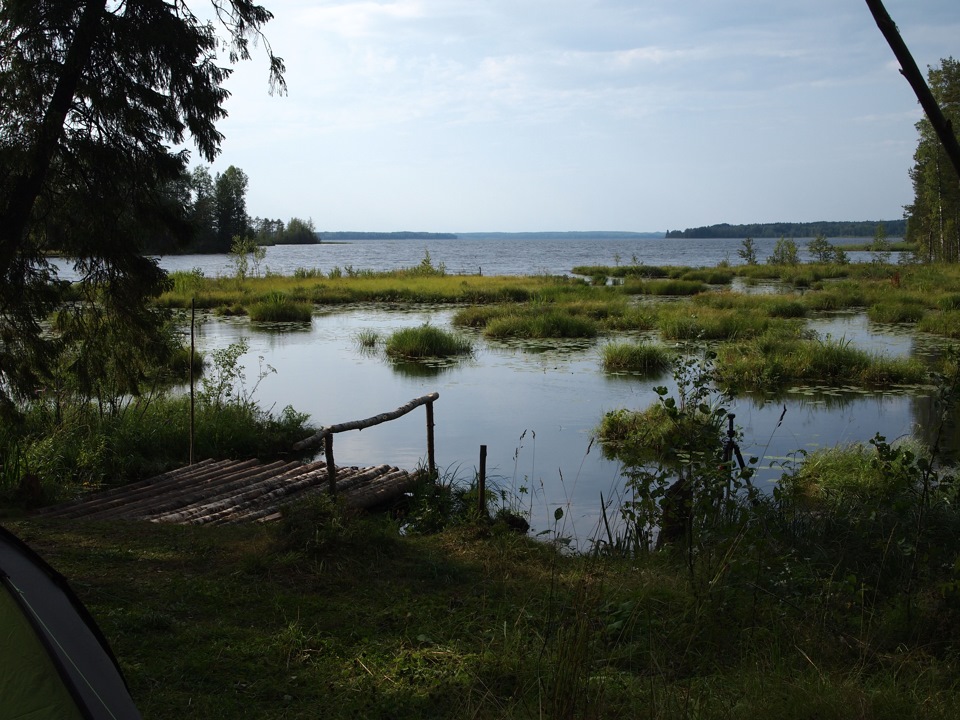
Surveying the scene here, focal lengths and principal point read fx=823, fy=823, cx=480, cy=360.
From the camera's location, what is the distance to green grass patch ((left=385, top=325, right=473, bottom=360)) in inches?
776

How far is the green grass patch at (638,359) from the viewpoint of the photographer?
17.5 metres

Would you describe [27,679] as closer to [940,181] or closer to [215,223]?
[940,181]

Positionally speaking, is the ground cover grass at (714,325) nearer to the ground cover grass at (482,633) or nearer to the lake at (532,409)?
the lake at (532,409)

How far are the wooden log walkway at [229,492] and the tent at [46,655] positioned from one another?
11.1 feet

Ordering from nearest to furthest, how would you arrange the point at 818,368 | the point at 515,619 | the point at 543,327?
the point at 515,619
the point at 818,368
the point at 543,327

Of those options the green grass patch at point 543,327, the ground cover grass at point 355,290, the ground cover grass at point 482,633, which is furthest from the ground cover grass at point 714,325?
the ground cover grass at point 482,633

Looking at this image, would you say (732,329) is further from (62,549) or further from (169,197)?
(62,549)

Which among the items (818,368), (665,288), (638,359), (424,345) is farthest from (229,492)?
(665,288)

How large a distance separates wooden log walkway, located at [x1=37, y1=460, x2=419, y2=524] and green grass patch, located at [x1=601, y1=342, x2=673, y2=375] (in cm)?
925

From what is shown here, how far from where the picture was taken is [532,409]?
1393 cm

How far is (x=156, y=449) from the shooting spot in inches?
407

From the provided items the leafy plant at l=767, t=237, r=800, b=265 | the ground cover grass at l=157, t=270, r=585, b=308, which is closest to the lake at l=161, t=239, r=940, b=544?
the ground cover grass at l=157, t=270, r=585, b=308

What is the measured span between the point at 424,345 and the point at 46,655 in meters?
16.8

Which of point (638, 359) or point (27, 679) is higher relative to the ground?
point (27, 679)
